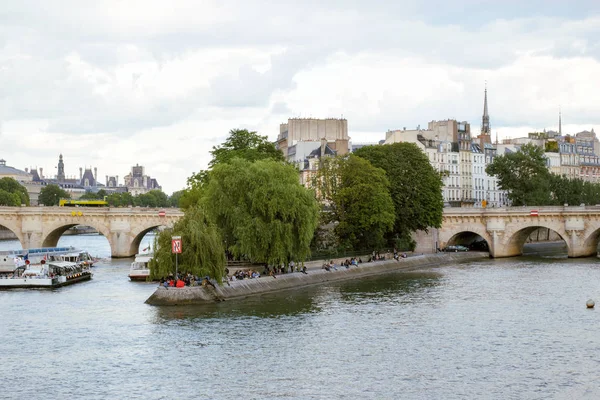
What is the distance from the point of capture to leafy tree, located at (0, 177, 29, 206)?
5886 inches

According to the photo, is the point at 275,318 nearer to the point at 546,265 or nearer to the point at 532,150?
the point at 546,265

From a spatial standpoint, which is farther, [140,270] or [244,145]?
[244,145]

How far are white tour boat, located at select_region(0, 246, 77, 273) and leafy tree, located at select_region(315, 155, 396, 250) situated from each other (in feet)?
70.0

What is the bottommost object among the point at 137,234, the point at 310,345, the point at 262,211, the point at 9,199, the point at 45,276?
the point at 310,345

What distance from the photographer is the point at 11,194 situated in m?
152

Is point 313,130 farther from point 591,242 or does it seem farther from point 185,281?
point 185,281

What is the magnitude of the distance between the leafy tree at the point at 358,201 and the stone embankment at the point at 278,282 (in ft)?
9.44

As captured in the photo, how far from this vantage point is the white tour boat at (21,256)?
6975cm

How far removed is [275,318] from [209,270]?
22.8 feet

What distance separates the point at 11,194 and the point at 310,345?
121136 mm

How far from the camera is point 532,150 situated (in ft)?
379

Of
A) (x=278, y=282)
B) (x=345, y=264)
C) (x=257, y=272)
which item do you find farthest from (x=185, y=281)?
(x=345, y=264)

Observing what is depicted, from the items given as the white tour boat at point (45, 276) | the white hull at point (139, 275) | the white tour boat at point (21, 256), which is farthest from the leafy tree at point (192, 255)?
the white tour boat at point (21, 256)

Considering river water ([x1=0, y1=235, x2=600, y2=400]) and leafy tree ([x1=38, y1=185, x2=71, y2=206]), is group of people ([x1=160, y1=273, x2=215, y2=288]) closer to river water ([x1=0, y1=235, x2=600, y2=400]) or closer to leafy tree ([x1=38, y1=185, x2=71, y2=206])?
river water ([x1=0, y1=235, x2=600, y2=400])
